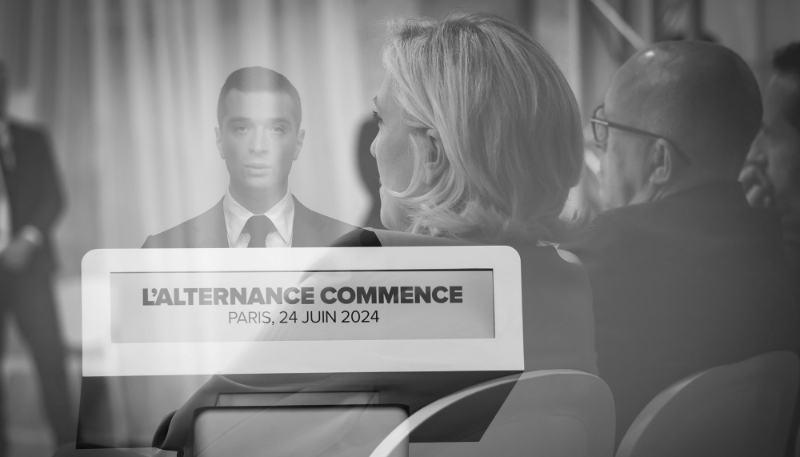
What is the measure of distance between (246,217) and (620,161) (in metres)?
0.79

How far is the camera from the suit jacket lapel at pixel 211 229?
1.42m

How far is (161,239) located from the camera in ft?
Result: 4.65

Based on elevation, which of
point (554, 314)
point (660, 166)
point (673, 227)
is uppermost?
point (660, 166)

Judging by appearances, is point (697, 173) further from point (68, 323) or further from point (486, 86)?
point (68, 323)

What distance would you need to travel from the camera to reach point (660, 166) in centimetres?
146

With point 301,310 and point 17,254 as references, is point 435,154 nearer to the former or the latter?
point 301,310

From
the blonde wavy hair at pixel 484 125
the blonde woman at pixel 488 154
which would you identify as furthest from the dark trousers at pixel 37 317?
the blonde wavy hair at pixel 484 125

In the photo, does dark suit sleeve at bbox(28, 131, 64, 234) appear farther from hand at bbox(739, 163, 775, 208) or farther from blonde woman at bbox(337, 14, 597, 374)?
hand at bbox(739, 163, 775, 208)

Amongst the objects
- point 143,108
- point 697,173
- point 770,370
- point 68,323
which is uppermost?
point 143,108

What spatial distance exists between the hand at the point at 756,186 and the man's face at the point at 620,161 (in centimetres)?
23

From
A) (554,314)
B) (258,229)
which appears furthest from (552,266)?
(258,229)

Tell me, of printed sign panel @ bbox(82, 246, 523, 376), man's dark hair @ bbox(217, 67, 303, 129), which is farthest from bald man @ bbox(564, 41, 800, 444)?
man's dark hair @ bbox(217, 67, 303, 129)

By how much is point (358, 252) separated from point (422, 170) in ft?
0.72

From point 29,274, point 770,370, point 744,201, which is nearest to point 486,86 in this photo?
point 744,201
